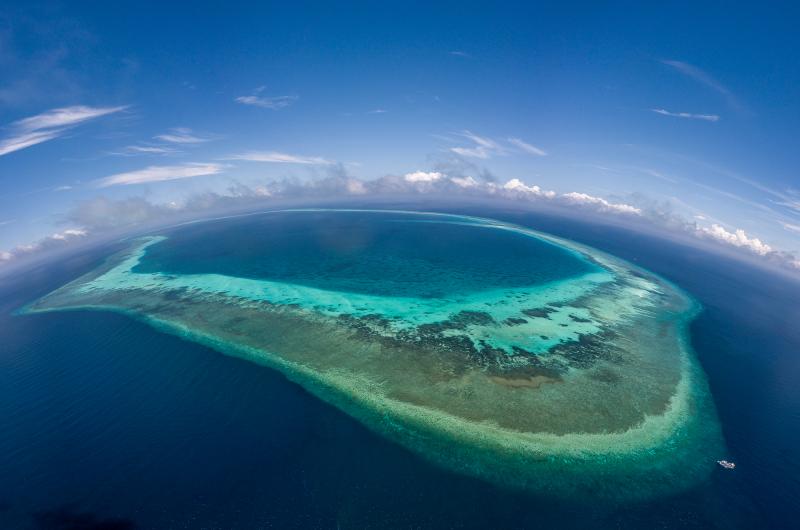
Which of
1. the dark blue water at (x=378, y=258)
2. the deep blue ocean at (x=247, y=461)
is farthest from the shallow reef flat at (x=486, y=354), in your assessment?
the deep blue ocean at (x=247, y=461)

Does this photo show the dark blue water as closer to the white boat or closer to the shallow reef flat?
the shallow reef flat

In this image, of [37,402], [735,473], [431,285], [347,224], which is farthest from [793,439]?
[347,224]

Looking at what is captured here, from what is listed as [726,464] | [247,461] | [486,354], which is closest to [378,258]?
[486,354]

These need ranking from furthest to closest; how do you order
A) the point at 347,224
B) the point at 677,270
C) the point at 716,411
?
the point at 347,224, the point at 677,270, the point at 716,411

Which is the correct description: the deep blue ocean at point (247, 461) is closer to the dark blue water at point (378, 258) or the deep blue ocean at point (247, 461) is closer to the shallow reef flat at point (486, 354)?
the shallow reef flat at point (486, 354)

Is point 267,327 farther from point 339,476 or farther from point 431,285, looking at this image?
point 431,285

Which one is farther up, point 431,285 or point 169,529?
point 431,285

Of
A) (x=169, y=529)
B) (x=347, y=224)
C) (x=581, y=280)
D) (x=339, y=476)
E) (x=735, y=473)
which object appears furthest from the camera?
(x=347, y=224)
